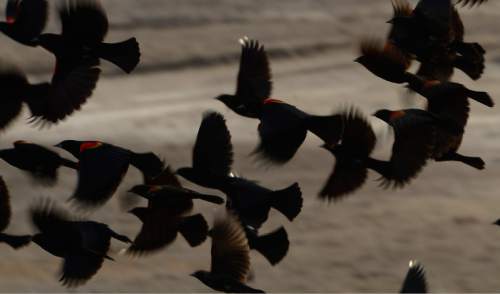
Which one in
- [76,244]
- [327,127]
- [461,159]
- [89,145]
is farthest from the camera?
[461,159]

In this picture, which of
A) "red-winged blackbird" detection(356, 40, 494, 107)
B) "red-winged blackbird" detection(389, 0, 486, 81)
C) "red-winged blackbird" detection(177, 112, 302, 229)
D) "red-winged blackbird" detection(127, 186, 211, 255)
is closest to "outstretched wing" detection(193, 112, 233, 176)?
"red-winged blackbird" detection(177, 112, 302, 229)

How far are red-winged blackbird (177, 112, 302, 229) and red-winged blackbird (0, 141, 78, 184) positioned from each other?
15.8 inches

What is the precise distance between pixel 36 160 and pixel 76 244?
315mm

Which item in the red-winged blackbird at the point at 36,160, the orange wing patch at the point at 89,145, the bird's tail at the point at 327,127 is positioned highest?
the bird's tail at the point at 327,127

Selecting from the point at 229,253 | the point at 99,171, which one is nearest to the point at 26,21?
the point at 99,171

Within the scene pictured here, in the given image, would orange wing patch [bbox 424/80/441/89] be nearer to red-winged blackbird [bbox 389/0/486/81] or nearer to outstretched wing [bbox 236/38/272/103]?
red-winged blackbird [bbox 389/0/486/81]

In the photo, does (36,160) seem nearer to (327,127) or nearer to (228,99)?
(228,99)

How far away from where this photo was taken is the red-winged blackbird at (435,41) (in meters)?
4.42

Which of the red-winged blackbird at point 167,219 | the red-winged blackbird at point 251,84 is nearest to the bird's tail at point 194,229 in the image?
the red-winged blackbird at point 167,219

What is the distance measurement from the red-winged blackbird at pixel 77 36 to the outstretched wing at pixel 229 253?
631 millimetres

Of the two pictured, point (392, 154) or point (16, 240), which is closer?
point (392, 154)

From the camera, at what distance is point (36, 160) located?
440cm

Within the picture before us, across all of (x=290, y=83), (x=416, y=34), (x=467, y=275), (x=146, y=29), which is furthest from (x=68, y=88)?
(x=146, y=29)

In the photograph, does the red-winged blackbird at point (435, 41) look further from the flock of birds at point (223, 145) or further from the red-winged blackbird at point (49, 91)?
the red-winged blackbird at point (49, 91)
